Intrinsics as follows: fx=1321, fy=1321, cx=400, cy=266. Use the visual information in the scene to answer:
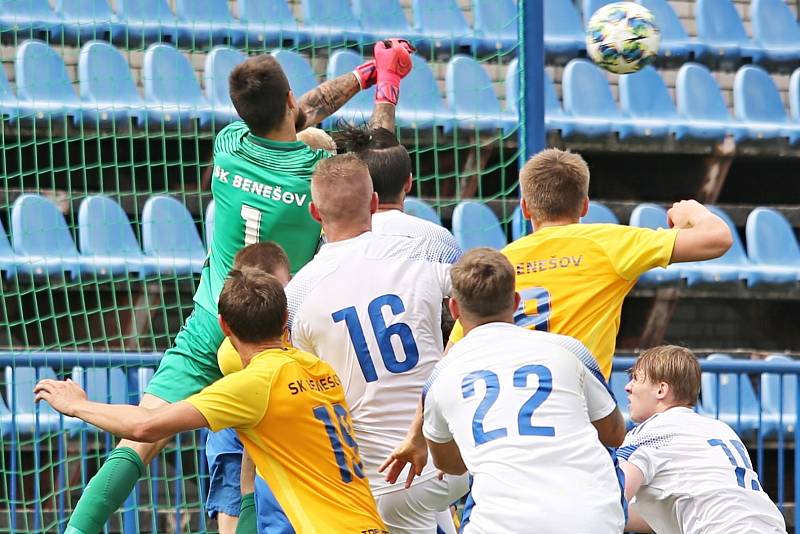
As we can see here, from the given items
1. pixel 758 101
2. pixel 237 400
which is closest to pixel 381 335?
pixel 237 400

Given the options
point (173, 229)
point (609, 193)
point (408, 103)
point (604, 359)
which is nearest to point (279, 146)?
point (604, 359)

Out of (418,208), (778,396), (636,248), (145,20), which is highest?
(145,20)

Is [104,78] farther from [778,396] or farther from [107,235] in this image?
[778,396]

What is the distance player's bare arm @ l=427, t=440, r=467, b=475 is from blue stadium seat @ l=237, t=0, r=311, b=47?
661 cm

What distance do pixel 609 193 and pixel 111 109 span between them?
14.8 feet

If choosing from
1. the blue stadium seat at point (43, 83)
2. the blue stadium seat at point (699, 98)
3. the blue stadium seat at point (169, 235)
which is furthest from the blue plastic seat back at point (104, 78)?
the blue stadium seat at point (699, 98)

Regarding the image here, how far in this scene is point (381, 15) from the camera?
10.8 m

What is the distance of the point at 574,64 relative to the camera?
11.1 metres

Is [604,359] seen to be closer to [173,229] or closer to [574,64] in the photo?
[173,229]

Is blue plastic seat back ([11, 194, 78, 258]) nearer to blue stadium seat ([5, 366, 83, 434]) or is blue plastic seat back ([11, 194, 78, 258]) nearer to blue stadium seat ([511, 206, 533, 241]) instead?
blue stadium seat ([5, 366, 83, 434])

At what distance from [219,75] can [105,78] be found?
865 mm

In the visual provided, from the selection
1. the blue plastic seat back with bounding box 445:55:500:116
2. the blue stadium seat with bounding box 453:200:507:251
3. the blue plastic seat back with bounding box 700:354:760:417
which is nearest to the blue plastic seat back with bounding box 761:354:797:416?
the blue plastic seat back with bounding box 700:354:760:417

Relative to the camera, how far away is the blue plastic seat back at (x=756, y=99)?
37.4 feet

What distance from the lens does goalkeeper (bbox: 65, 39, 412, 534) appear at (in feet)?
16.3
